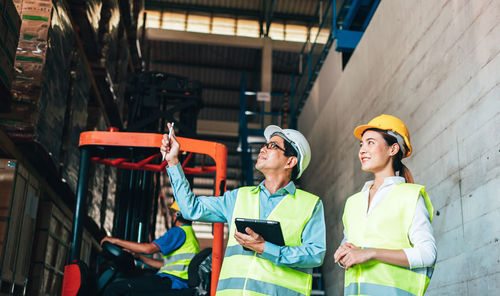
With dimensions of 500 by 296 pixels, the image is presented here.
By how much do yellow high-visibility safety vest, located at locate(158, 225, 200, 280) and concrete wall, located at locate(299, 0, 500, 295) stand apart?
2051 millimetres

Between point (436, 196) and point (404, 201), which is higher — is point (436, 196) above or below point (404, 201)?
above

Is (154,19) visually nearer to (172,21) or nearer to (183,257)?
(172,21)

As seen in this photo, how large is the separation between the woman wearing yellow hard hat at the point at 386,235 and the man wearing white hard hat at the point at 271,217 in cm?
21

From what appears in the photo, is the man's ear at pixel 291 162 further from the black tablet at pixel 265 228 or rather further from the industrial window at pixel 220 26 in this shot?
the industrial window at pixel 220 26

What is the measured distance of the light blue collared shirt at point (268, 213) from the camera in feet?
8.79

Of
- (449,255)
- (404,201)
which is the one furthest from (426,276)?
(449,255)

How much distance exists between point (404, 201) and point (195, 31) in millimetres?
16421

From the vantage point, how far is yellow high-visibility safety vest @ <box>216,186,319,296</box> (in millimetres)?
2701

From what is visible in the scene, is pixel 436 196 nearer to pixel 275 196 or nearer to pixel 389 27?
pixel 275 196

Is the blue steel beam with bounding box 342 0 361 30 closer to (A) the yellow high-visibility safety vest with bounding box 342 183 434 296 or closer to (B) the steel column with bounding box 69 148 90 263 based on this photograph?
(B) the steel column with bounding box 69 148 90 263

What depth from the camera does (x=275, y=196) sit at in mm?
3012

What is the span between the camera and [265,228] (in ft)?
8.64

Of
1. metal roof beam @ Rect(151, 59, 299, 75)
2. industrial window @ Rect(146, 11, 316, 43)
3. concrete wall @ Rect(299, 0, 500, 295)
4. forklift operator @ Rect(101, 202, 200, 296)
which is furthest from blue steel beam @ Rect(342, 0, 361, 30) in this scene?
metal roof beam @ Rect(151, 59, 299, 75)

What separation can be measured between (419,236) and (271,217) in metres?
0.77
